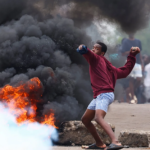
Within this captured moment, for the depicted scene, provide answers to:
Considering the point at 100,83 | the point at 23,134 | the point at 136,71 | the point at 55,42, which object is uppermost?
the point at 136,71

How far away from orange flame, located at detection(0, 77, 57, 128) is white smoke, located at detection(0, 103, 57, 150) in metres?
0.10

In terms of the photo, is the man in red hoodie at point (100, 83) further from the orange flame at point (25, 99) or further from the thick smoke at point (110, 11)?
the thick smoke at point (110, 11)

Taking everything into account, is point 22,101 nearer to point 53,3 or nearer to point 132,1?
point 53,3

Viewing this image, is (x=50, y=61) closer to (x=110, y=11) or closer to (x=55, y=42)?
(x=55, y=42)

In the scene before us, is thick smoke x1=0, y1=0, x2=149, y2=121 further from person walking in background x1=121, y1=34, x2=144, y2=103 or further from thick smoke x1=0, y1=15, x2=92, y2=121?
person walking in background x1=121, y1=34, x2=144, y2=103

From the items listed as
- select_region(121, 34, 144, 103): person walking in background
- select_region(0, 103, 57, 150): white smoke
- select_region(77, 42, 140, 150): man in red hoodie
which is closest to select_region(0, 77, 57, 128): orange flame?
select_region(0, 103, 57, 150): white smoke

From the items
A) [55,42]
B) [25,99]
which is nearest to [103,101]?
[25,99]

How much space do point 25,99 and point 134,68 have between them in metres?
9.11

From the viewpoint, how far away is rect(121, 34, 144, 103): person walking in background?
1352cm

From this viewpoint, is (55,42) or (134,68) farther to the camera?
(134,68)

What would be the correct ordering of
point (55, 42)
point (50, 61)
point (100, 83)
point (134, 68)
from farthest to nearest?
point (134, 68), point (55, 42), point (50, 61), point (100, 83)

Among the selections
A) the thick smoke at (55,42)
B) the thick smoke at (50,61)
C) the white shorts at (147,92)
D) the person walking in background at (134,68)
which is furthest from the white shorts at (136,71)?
the thick smoke at (50,61)

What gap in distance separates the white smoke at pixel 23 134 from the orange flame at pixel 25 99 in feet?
0.34

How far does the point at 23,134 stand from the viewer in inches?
222
